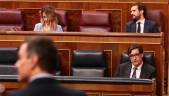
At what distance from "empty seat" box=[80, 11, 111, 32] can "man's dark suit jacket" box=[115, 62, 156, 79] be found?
1329mm

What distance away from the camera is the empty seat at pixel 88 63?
4531 millimetres

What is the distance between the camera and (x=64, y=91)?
1820 millimetres

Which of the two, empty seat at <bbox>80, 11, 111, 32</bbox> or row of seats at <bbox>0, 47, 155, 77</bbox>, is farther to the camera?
empty seat at <bbox>80, 11, 111, 32</bbox>

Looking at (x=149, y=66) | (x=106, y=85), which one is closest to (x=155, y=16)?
(x=149, y=66)

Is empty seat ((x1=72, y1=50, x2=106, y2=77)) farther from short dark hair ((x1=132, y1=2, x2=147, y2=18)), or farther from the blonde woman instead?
short dark hair ((x1=132, y1=2, x2=147, y2=18))

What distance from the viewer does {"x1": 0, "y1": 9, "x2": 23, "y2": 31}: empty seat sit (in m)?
5.76

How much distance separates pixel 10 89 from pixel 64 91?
1.96m

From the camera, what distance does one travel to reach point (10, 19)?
5.80 meters

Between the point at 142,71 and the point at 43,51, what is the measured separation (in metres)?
Answer: 2.63

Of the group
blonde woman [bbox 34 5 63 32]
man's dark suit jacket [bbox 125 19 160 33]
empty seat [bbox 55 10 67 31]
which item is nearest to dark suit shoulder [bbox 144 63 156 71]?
man's dark suit jacket [bbox 125 19 160 33]

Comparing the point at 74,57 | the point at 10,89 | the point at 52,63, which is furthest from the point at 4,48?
the point at 52,63

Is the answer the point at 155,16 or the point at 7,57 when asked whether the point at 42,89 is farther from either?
the point at 155,16

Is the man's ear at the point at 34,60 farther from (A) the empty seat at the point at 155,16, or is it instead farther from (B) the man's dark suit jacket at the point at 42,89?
(A) the empty seat at the point at 155,16

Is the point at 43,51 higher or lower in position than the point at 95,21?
higher
